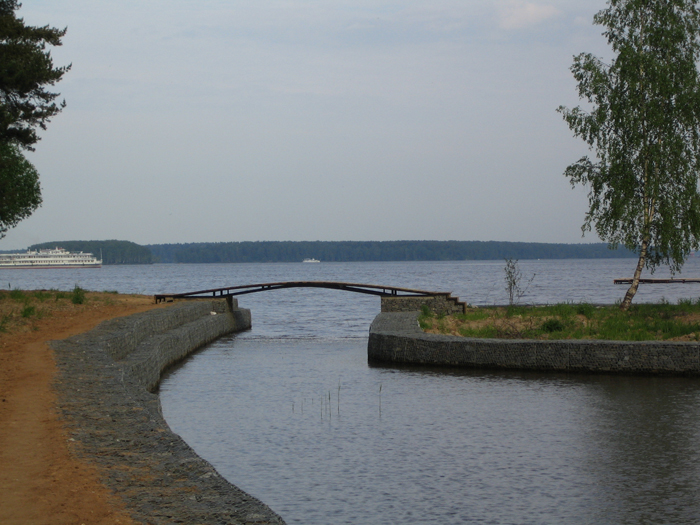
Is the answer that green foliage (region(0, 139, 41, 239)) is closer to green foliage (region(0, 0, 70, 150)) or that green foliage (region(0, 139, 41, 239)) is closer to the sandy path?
green foliage (region(0, 0, 70, 150))

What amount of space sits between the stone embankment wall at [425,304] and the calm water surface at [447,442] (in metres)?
10.3

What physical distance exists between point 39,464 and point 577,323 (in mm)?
20720

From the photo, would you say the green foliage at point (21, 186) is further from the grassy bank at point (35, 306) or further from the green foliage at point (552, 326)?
the green foliage at point (552, 326)

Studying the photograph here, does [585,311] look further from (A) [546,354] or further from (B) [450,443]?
(B) [450,443]

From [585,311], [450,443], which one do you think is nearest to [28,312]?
[450,443]

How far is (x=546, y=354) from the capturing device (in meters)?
20.4

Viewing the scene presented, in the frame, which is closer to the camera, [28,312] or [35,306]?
[28,312]

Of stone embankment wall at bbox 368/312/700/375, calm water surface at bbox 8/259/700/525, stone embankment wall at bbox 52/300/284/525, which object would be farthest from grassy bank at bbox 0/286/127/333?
stone embankment wall at bbox 368/312/700/375

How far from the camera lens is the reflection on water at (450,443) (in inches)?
358

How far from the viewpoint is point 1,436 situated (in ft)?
31.5

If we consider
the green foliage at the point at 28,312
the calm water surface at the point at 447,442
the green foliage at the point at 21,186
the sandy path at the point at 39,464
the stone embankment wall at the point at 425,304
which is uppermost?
the green foliage at the point at 21,186

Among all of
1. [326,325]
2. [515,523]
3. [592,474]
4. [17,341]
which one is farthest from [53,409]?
[326,325]

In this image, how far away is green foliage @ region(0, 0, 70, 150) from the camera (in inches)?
1000

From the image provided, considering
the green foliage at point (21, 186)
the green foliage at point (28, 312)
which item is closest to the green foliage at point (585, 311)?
the green foliage at point (28, 312)
